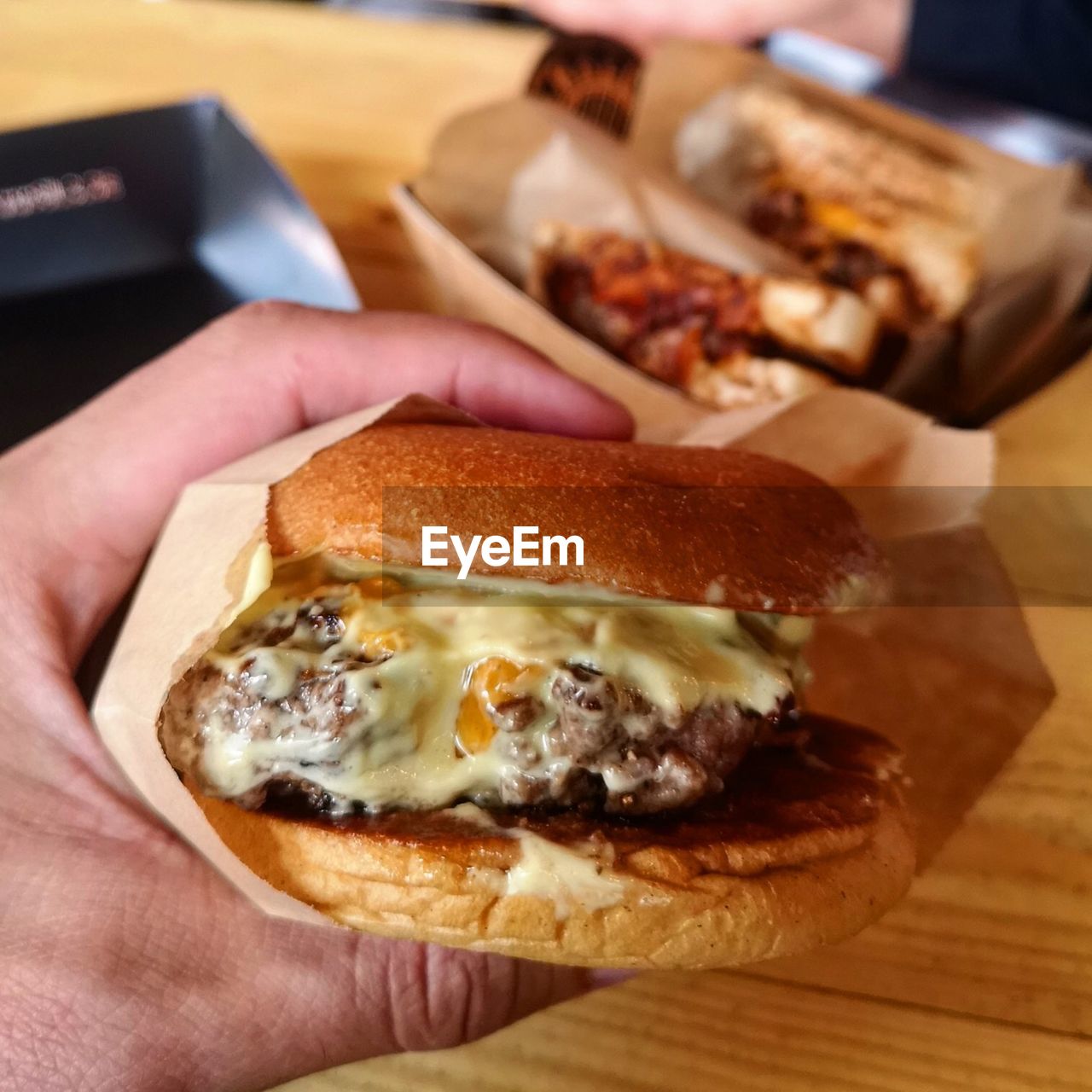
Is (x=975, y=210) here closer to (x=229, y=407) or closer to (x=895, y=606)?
(x=895, y=606)

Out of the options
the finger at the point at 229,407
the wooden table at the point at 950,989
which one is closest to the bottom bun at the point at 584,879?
the wooden table at the point at 950,989

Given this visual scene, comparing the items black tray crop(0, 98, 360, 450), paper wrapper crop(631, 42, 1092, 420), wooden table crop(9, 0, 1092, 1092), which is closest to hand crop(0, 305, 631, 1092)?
wooden table crop(9, 0, 1092, 1092)

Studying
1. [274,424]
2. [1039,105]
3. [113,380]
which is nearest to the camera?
[274,424]

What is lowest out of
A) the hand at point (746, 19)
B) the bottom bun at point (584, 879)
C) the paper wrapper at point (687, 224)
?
the bottom bun at point (584, 879)

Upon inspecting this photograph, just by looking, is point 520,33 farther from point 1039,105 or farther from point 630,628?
point 630,628

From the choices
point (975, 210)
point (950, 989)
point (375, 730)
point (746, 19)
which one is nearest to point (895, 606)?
point (950, 989)

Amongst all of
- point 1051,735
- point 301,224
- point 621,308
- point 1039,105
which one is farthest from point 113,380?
point 1039,105

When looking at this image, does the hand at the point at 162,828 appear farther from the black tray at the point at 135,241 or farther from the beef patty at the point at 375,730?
the black tray at the point at 135,241
